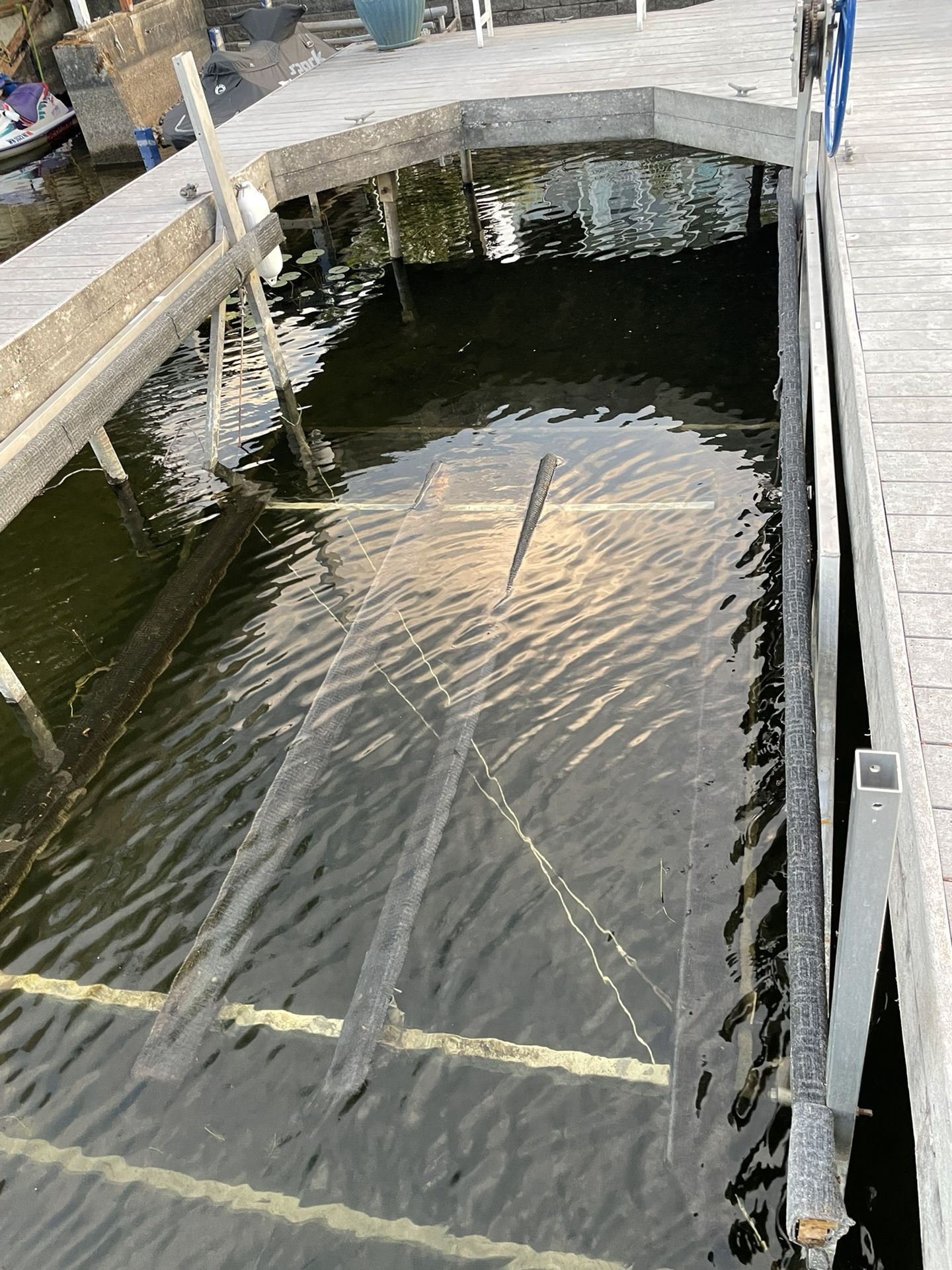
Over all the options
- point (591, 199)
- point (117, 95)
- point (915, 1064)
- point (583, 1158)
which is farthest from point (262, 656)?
point (117, 95)

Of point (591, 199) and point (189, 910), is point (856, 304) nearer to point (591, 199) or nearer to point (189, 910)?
point (189, 910)

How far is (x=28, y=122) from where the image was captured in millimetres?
15000

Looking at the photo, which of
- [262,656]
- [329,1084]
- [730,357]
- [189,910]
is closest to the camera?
[329,1084]

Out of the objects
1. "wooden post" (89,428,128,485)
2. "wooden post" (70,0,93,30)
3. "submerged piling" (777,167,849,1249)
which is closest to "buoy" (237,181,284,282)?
"wooden post" (89,428,128,485)

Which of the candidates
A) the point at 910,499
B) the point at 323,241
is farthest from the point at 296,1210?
the point at 323,241

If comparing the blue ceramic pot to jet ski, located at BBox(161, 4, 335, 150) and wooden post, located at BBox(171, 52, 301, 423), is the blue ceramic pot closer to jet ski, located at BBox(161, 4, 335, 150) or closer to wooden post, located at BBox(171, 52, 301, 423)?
jet ski, located at BBox(161, 4, 335, 150)

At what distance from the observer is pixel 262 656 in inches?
201

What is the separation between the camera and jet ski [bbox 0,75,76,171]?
→ 48.5 feet

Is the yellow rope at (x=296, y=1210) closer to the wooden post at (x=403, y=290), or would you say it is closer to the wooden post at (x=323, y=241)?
the wooden post at (x=403, y=290)

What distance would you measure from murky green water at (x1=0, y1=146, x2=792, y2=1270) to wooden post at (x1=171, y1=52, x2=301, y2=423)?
10.8 inches

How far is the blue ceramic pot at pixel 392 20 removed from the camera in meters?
9.90

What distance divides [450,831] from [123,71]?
44.5 feet

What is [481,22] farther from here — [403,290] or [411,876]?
[411,876]

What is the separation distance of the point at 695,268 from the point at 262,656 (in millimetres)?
5558
